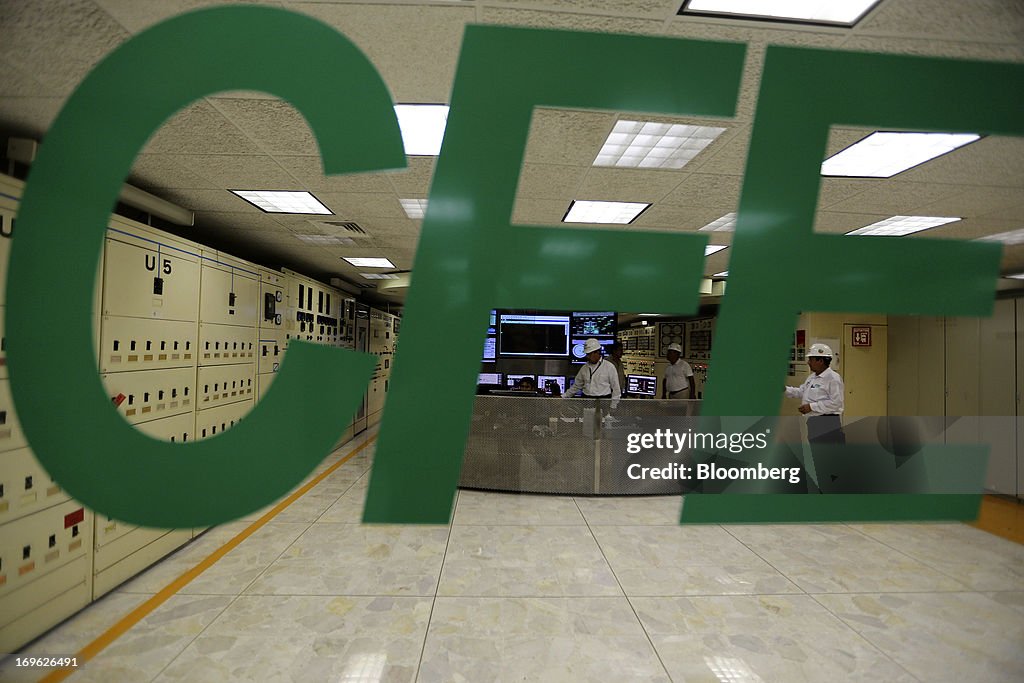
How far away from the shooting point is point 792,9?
1682 millimetres

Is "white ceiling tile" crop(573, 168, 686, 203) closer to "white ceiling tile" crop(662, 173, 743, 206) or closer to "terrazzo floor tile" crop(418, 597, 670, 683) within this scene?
"white ceiling tile" crop(662, 173, 743, 206)

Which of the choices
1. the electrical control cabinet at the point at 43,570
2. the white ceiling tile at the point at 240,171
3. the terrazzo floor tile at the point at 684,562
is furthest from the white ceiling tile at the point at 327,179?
the terrazzo floor tile at the point at 684,562

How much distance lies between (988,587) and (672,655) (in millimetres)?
2312

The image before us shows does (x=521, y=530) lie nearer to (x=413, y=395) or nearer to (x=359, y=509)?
(x=359, y=509)

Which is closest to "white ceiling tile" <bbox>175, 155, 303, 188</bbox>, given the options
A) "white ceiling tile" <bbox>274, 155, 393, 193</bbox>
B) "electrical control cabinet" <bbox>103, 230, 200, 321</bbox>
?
"white ceiling tile" <bbox>274, 155, 393, 193</bbox>

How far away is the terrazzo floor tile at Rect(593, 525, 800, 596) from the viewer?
9.54ft

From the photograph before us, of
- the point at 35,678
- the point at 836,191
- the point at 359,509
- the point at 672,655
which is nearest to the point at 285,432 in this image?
the point at 35,678

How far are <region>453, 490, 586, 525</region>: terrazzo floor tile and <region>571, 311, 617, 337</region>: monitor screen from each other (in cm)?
265

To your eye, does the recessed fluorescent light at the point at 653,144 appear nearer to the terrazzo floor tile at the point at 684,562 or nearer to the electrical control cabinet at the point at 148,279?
the terrazzo floor tile at the point at 684,562

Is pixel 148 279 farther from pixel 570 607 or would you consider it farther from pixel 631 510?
pixel 631 510

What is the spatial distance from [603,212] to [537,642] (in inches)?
126

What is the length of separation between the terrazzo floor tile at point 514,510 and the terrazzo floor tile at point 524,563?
167 mm

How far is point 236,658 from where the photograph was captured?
218 cm

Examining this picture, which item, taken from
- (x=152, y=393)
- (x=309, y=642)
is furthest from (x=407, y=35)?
(x=152, y=393)
